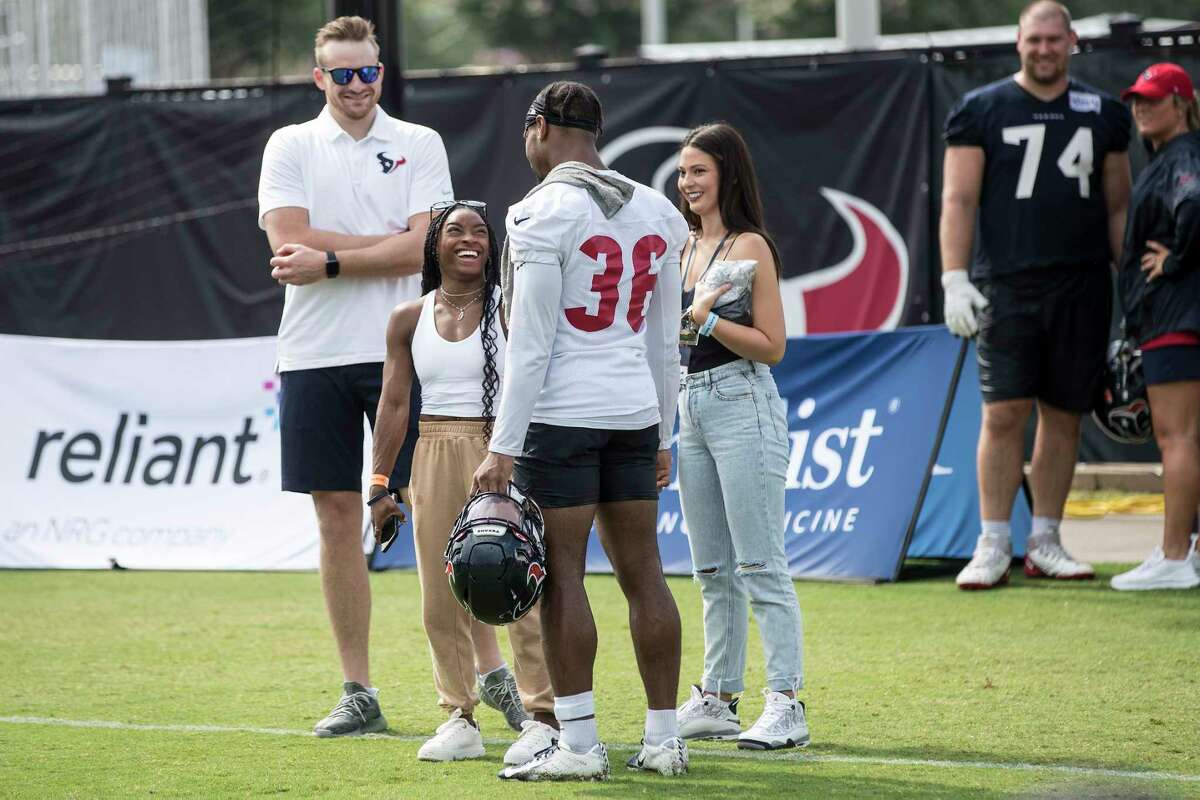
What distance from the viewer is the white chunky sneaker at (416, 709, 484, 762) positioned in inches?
212

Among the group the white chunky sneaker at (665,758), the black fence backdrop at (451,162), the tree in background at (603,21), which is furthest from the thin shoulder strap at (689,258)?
the tree in background at (603,21)

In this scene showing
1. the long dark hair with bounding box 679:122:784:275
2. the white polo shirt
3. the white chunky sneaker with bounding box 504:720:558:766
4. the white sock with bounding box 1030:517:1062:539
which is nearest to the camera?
the white chunky sneaker with bounding box 504:720:558:766

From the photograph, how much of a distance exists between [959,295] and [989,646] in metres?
2.08

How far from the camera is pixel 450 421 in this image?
18.4 ft

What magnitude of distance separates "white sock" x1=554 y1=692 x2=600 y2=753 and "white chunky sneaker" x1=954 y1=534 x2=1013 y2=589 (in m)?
3.83

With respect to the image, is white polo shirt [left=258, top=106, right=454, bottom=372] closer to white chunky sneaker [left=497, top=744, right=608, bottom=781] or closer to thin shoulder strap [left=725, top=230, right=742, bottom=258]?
thin shoulder strap [left=725, top=230, right=742, bottom=258]

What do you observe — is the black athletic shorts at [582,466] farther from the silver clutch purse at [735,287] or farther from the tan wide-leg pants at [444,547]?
the silver clutch purse at [735,287]

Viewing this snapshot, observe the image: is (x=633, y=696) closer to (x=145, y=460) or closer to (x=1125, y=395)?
(x=1125, y=395)

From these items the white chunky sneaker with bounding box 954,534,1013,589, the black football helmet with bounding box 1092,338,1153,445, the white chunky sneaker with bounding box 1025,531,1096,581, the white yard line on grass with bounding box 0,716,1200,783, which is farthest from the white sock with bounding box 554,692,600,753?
the black football helmet with bounding box 1092,338,1153,445

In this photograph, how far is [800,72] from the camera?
11.5 m

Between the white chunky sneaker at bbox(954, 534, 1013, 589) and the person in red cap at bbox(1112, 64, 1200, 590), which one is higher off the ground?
the person in red cap at bbox(1112, 64, 1200, 590)

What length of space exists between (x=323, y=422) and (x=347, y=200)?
2.64 feet

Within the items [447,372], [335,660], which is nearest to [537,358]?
[447,372]

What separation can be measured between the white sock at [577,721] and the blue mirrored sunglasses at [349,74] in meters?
2.45
